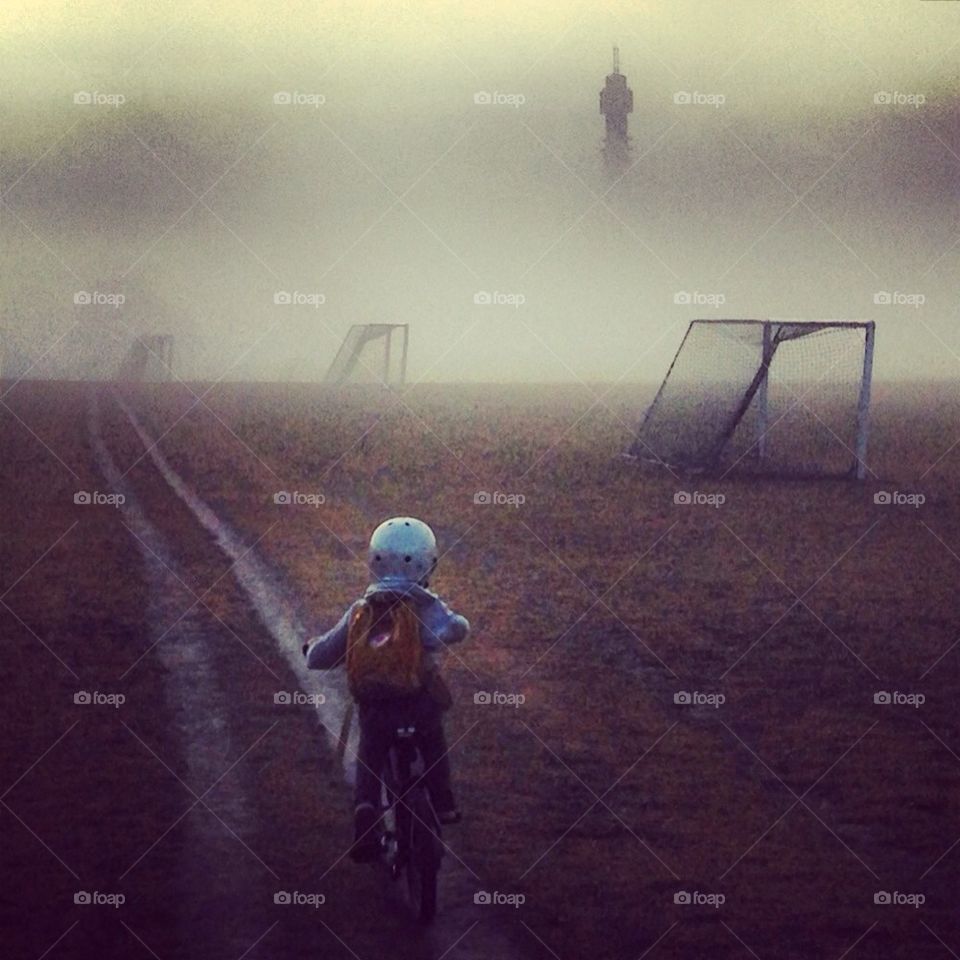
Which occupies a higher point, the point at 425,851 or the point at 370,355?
the point at 370,355

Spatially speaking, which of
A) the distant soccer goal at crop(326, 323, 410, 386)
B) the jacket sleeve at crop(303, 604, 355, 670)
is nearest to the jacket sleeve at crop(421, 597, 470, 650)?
the jacket sleeve at crop(303, 604, 355, 670)

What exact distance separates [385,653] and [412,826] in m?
0.67

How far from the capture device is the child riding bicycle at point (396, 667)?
6.50 meters

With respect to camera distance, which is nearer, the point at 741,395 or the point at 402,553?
the point at 402,553

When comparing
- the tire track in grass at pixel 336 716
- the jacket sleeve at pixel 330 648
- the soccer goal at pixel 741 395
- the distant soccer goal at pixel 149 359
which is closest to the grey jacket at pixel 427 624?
the jacket sleeve at pixel 330 648

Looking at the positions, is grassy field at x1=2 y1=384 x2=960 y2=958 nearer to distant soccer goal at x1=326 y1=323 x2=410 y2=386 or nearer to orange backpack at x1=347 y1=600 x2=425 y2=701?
orange backpack at x1=347 y1=600 x2=425 y2=701

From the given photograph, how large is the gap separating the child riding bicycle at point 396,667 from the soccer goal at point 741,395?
19007 mm

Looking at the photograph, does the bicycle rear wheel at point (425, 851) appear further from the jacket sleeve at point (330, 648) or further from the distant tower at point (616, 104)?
the distant tower at point (616, 104)

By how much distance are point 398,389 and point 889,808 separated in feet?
254

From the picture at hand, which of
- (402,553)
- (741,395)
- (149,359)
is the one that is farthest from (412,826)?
(149,359)

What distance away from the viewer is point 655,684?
10547mm

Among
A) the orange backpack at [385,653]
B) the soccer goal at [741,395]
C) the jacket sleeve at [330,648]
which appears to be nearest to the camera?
the orange backpack at [385,653]

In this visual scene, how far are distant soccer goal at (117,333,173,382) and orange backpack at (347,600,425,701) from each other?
116068mm

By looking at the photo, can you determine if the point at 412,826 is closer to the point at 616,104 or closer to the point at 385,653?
the point at 385,653
